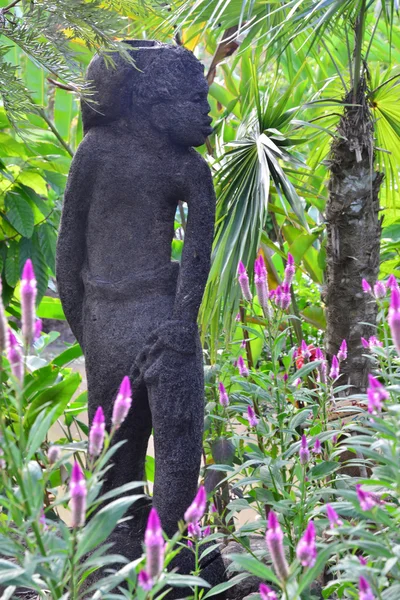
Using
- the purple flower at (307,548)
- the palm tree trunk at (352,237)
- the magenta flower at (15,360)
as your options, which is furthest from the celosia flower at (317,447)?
the palm tree trunk at (352,237)

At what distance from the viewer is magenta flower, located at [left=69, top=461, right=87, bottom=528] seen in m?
1.30

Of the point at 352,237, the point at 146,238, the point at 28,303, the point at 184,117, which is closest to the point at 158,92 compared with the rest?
the point at 184,117

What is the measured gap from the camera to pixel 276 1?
389 centimetres

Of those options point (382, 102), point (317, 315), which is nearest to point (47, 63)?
point (382, 102)

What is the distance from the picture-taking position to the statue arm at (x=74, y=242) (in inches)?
104

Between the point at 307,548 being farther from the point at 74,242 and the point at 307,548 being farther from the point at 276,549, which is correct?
the point at 74,242

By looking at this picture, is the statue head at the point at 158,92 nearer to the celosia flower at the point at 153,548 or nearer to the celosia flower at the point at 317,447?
the celosia flower at the point at 317,447

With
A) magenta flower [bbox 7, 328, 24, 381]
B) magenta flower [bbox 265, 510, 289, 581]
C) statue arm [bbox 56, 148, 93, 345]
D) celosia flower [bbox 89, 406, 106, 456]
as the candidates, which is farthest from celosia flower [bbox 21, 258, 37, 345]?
statue arm [bbox 56, 148, 93, 345]

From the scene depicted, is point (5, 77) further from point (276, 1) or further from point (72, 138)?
point (72, 138)

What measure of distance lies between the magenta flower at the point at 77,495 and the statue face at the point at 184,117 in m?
1.49

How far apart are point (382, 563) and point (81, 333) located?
1374mm

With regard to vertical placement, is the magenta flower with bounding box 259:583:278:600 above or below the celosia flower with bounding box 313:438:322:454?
below

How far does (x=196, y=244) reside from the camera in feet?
8.41

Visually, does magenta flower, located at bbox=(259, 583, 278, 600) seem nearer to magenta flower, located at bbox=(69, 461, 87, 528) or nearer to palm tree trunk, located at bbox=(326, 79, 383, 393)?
magenta flower, located at bbox=(69, 461, 87, 528)
